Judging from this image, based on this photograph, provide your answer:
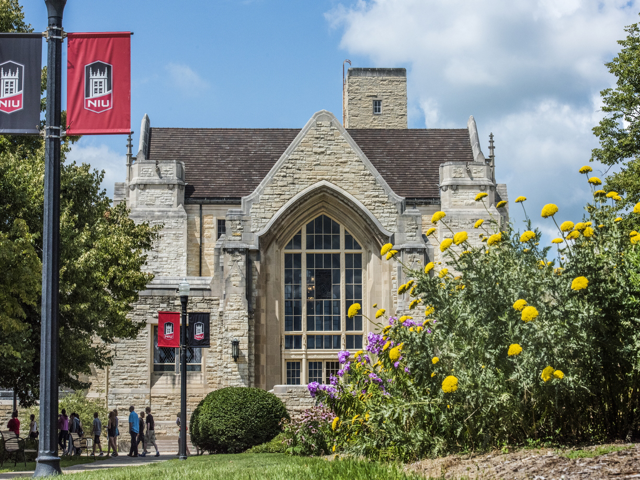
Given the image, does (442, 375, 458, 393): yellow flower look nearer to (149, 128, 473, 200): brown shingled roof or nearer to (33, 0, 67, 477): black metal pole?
(33, 0, 67, 477): black metal pole

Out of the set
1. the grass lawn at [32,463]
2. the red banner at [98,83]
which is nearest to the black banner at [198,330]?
the grass lawn at [32,463]

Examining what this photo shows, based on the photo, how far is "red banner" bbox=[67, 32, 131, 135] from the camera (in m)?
9.35

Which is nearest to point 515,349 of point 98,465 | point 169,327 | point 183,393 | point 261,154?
point 183,393

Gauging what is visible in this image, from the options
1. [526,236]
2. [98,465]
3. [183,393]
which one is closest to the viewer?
[526,236]

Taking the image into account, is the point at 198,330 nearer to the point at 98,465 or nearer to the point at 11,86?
the point at 98,465

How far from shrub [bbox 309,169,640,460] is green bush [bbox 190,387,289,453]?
10026 millimetres

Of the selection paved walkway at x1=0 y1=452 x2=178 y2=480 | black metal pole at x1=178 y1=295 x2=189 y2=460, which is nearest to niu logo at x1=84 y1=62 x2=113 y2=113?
paved walkway at x1=0 y1=452 x2=178 y2=480

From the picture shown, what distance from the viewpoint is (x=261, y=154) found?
33719 millimetres

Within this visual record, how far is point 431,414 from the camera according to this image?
29.3 feet

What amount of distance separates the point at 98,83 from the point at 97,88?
6cm

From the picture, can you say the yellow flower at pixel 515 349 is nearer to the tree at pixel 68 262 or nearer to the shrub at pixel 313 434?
the shrub at pixel 313 434

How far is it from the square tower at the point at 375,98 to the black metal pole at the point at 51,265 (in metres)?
37.9

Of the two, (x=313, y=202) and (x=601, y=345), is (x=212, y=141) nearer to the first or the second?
(x=313, y=202)

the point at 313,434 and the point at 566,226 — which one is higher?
the point at 566,226
